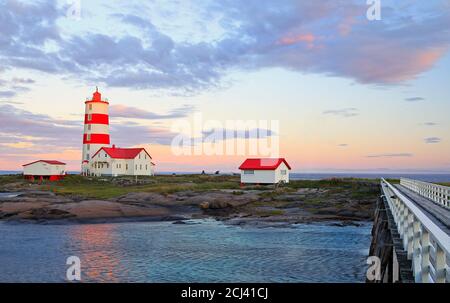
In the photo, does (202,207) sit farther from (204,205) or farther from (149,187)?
(149,187)

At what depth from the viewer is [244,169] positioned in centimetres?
6550

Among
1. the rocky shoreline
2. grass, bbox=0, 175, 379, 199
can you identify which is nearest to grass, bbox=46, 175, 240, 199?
grass, bbox=0, 175, 379, 199

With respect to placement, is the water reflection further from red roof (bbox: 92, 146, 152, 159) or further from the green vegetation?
red roof (bbox: 92, 146, 152, 159)

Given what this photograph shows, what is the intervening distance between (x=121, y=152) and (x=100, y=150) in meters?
4.19

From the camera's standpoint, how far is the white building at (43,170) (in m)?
77.8

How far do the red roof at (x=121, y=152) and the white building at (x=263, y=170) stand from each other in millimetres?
24928

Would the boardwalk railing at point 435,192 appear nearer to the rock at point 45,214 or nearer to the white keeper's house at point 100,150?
the rock at point 45,214

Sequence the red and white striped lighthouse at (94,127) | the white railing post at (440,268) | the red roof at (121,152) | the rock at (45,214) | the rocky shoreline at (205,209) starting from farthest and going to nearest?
the red and white striped lighthouse at (94,127), the red roof at (121,152), the rock at (45,214), the rocky shoreline at (205,209), the white railing post at (440,268)

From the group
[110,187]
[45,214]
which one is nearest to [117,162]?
[110,187]

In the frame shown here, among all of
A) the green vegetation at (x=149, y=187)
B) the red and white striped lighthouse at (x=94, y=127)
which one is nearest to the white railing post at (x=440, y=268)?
the green vegetation at (x=149, y=187)

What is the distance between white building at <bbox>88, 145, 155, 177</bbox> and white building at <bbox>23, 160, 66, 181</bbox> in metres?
6.01

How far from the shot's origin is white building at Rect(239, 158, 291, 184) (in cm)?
6400

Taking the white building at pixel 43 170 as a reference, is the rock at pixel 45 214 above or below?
below
